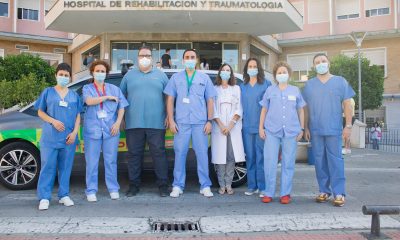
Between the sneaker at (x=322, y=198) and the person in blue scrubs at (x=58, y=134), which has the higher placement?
the person in blue scrubs at (x=58, y=134)

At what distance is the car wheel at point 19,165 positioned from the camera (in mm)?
6277

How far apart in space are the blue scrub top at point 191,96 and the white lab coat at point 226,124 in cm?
18

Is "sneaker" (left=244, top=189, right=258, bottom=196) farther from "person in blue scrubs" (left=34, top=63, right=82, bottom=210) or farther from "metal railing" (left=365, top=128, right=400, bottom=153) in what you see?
"metal railing" (left=365, top=128, right=400, bottom=153)

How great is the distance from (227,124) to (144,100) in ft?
4.15

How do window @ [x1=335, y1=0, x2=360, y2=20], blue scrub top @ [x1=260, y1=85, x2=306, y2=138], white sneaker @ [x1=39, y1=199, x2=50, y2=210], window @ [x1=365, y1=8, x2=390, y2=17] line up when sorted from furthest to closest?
window @ [x1=335, y1=0, x2=360, y2=20], window @ [x1=365, y1=8, x2=390, y2=17], blue scrub top @ [x1=260, y1=85, x2=306, y2=138], white sneaker @ [x1=39, y1=199, x2=50, y2=210]

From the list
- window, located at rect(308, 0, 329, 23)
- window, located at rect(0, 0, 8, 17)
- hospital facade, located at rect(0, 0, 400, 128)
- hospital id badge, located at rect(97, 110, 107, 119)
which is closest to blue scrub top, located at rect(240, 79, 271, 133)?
hospital id badge, located at rect(97, 110, 107, 119)

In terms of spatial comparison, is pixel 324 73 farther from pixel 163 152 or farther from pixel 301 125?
pixel 163 152

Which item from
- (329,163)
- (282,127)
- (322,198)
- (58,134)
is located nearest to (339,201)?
(322,198)

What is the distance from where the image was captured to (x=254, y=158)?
6109 mm

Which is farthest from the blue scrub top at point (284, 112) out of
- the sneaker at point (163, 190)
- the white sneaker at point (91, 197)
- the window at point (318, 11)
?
the window at point (318, 11)

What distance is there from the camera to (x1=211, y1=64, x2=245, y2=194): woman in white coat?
19.8 feet

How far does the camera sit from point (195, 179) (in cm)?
741

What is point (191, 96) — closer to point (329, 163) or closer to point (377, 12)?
point (329, 163)

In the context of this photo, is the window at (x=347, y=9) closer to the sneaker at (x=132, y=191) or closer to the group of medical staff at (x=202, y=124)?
the group of medical staff at (x=202, y=124)
